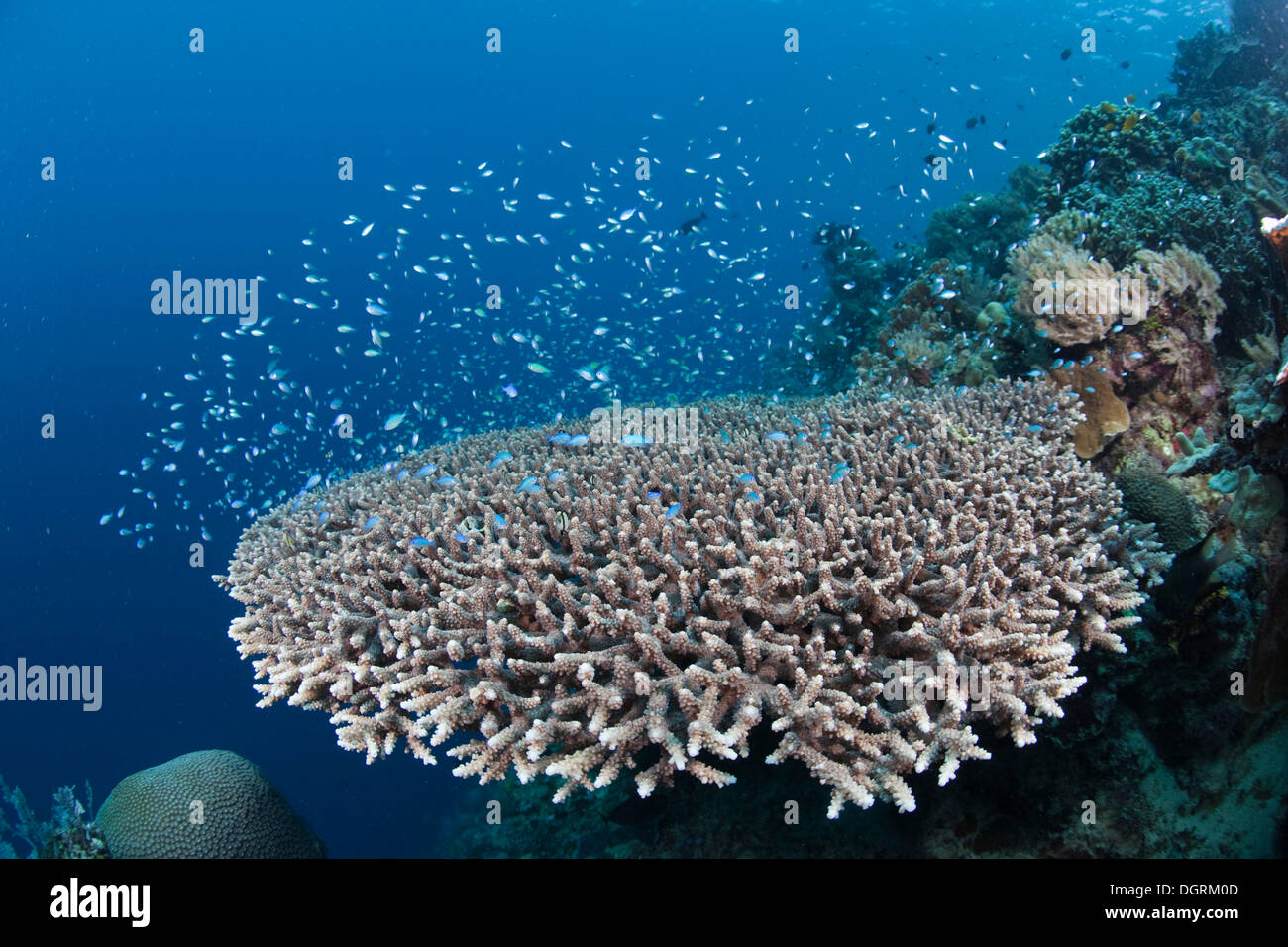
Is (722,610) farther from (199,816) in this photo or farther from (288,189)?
(288,189)

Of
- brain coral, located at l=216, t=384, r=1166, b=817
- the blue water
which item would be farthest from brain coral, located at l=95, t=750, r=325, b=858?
the blue water

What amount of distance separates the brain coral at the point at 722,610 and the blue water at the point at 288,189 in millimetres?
15178

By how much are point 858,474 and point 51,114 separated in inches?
4003

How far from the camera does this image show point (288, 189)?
73.8m

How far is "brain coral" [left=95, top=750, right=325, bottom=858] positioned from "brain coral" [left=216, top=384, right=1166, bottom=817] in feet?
6.78

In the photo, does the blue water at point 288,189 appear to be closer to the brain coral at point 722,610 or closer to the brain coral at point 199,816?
the brain coral at point 199,816

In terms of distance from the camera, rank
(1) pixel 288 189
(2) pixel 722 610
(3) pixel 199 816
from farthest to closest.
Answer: (1) pixel 288 189 → (3) pixel 199 816 → (2) pixel 722 610

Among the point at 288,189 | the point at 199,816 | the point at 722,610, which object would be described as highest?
the point at 288,189

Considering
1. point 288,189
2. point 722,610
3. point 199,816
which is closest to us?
point 722,610

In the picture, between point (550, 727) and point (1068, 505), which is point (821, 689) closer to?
point (550, 727)

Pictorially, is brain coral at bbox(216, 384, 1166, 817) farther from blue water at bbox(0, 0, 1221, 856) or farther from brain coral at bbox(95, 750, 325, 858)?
blue water at bbox(0, 0, 1221, 856)

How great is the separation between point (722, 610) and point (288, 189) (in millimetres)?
90722

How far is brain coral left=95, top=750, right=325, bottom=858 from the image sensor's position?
5266mm

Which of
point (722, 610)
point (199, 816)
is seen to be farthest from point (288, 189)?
point (722, 610)
